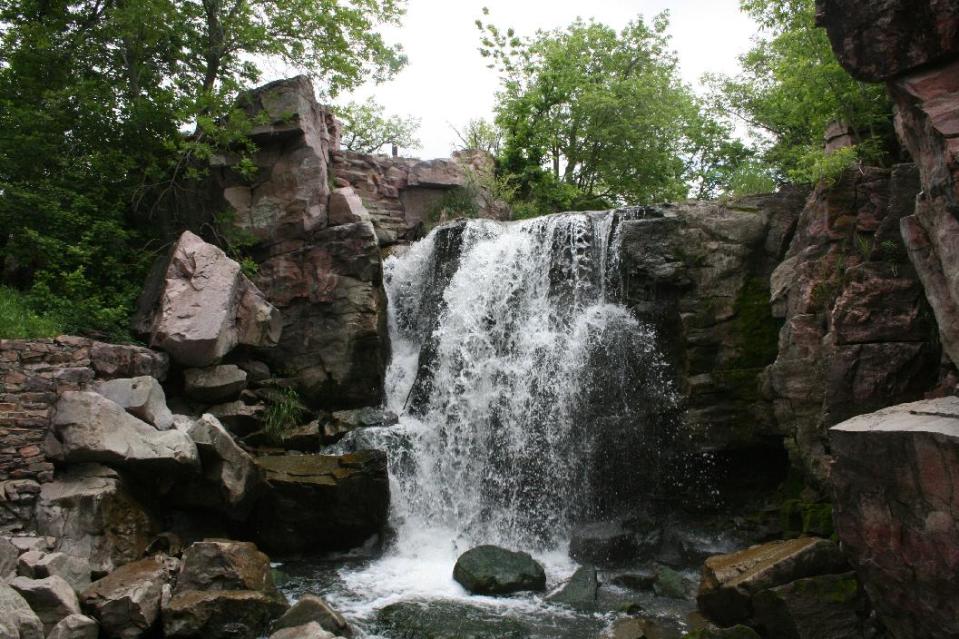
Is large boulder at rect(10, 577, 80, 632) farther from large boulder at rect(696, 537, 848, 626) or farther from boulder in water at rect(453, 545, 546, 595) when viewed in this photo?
large boulder at rect(696, 537, 848, 626)

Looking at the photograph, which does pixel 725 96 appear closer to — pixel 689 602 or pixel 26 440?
pixel 689 602

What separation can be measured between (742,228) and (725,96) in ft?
42.0

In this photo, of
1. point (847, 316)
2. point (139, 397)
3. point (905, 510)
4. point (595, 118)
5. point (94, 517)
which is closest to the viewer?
point (905, 510)

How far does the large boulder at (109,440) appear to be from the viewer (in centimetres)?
927

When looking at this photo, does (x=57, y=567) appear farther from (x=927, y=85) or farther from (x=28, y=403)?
(x=927, y=85)

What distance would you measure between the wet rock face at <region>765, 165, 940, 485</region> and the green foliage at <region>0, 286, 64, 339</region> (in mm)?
11203

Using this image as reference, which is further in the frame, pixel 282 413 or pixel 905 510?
pixel 282 413

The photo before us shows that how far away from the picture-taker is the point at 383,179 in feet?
62.8

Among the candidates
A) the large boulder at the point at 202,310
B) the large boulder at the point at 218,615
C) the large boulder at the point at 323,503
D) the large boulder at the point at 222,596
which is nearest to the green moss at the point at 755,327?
the large boulder at the point at 323,503

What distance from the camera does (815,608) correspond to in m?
7.22

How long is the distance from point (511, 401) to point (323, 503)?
3.58 m

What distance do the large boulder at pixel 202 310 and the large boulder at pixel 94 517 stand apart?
3109mm

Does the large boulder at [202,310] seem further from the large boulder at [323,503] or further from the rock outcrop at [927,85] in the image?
the rock outcrop at [927,85]

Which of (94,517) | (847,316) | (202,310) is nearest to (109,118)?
(202,310)
